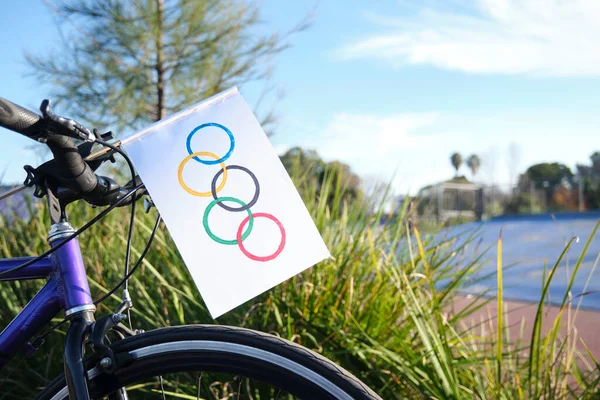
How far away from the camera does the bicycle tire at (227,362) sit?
3.33ft

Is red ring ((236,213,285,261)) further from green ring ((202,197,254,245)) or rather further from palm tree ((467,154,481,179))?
palm tree ((467,154,481,179))

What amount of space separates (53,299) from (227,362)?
38 cm

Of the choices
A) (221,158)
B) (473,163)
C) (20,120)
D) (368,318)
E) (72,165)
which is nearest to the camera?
(20,120)

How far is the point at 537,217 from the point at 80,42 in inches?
510

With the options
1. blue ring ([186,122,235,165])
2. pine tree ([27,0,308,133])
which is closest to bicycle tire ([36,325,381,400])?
blue ring ([186,122,235,165])

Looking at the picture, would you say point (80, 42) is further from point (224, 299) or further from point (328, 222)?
point (224, 299)

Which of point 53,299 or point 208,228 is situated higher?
point 208,228

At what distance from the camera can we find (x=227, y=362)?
41.7 inches

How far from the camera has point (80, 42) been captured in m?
10.9

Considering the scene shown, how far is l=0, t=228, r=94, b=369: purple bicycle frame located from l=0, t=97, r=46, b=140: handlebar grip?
0.24 metres

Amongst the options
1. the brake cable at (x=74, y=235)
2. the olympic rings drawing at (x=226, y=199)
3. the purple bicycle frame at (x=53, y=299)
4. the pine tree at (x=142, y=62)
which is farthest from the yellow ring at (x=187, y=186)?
the pine tree at (x=142, y=62)

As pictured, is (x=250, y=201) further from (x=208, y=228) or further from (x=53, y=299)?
(x=53, y=299)

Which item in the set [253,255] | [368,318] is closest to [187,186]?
[253,255]

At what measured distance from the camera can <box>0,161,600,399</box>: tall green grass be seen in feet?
6.30
